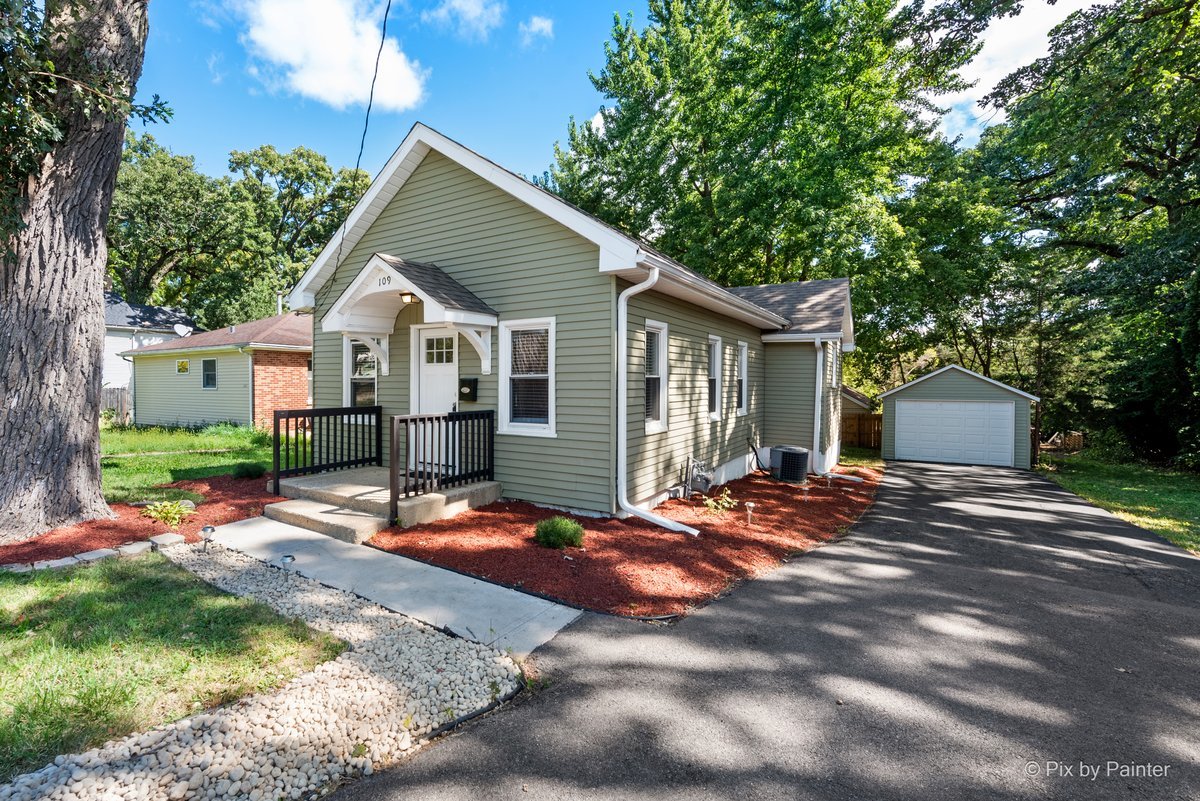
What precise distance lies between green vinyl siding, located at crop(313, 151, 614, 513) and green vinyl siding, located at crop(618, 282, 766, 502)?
1.56 ft

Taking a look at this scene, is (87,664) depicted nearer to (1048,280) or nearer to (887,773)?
(887,773)

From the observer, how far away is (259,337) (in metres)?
16.2

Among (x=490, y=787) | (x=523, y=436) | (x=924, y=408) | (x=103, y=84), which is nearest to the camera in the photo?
(x=490, y=787)

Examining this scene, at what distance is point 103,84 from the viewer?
5.34 meters

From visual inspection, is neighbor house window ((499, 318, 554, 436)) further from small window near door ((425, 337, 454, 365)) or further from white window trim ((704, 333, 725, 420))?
white window trim ((704, 333, 725, 420))

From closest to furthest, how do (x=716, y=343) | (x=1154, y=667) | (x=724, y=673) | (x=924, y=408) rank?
(x=724, y=673), (x=1154, y=667), (x=716, y=343), (x=924, y=408)

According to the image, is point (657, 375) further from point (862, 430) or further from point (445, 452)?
point (862, 430)

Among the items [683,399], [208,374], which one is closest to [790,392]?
[683,399]

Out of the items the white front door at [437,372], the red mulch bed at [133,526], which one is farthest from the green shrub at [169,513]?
the white front door at [437,372]

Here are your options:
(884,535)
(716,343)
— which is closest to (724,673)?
(884,535)

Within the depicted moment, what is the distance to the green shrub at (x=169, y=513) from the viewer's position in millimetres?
5902

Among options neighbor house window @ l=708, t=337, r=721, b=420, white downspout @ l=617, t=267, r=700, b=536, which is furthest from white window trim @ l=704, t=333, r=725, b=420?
white downspout @ l=617, t=267, r=700, b=536

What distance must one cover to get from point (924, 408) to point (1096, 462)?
6771 mm

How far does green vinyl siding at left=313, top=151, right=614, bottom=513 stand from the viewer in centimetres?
666
